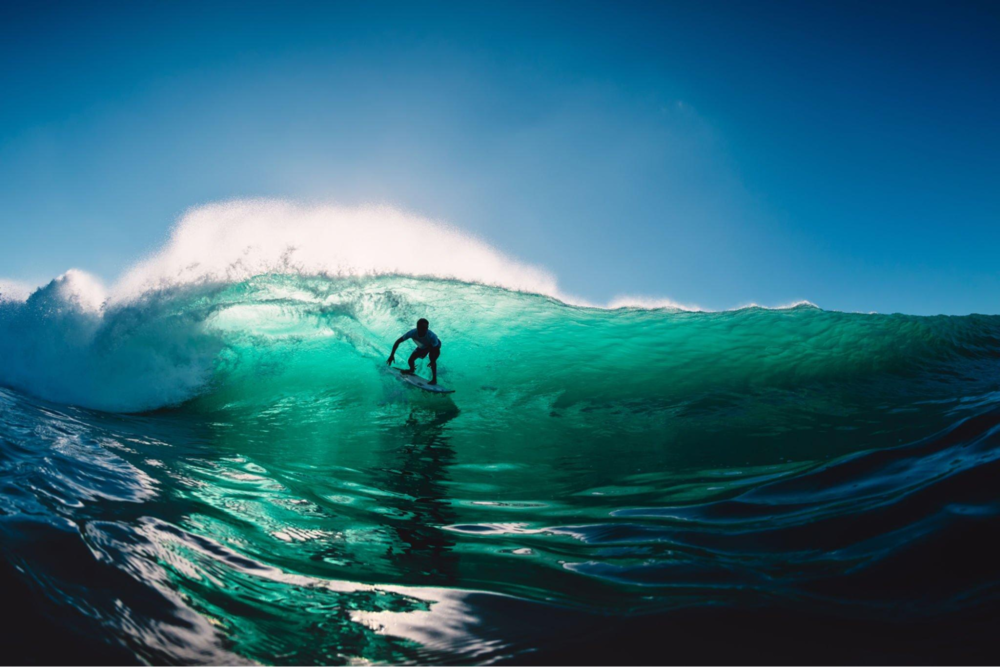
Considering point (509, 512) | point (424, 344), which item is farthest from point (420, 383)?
point (509, 512)

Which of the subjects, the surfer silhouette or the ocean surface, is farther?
the surfer silhouette

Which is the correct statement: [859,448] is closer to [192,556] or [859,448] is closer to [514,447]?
[514,447]

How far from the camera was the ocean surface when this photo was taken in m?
1.51

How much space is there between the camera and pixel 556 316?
36.2 ft

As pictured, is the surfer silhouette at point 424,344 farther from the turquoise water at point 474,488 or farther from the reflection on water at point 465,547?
the reflection on water at point 465,547

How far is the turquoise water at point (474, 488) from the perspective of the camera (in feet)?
5.41

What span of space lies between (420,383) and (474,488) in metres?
4.31

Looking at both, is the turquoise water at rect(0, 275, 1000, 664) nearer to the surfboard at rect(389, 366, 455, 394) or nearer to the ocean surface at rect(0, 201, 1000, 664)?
the ocean surface at rect(0, 201, 1000, 664)

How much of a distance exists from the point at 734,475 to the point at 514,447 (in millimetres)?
2385

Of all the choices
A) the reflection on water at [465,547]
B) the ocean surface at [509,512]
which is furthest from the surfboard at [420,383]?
→ the reflection on water at [465,547]

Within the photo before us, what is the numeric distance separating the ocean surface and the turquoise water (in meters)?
0.02

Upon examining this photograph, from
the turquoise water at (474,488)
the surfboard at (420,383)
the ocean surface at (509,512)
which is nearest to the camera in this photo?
the ocean surface at (509,512)

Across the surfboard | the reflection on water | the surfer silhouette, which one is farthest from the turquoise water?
the surfer silhouette

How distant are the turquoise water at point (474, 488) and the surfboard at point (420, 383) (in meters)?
0.28
